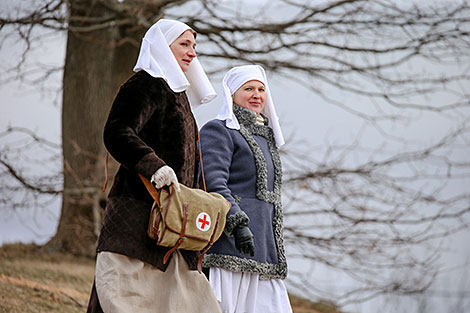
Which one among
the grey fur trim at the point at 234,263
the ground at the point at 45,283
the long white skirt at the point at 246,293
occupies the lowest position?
the ground at the point at 45,283

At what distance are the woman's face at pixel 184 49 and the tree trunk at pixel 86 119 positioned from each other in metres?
5.64

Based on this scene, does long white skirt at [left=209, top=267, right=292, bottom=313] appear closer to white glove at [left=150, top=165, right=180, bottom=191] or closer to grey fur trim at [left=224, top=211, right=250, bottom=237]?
grey fur trim at [left=224, top=211, right=250, bottom=237]

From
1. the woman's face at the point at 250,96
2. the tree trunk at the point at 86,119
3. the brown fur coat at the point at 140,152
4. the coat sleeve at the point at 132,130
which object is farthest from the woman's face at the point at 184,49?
the tree trunk at the point at 86,119

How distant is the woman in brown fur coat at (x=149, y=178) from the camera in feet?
10.3

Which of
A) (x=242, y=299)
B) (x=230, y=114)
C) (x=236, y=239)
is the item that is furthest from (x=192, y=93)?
(x=242, y=299)

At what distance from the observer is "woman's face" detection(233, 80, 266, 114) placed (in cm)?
416

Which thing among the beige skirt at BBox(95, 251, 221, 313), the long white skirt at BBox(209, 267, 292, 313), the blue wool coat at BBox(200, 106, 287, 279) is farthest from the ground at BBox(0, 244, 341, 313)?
the beige skirt at BBox(95, 251, 221, 313)

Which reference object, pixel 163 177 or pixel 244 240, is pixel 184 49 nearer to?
pixel 163 177

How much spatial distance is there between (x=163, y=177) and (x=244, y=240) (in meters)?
0.69

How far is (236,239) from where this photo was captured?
357cm

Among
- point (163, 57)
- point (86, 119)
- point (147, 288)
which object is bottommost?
point (147, 288)

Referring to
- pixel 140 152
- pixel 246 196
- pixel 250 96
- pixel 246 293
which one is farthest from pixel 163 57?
pixel 246 293

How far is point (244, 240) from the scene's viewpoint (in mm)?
3529

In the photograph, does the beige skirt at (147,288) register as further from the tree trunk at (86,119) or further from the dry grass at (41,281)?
the tree trunk at (86,119)
